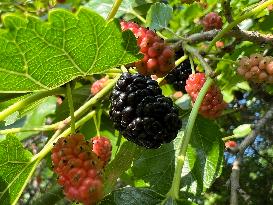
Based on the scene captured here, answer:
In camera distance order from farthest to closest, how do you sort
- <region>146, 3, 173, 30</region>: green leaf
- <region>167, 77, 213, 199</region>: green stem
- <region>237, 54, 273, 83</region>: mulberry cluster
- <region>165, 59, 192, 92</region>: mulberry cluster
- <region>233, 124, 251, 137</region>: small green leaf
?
<region>233, 124, 251, 137</region>: small green leaf < <region>165, 59, 192, 92</region>: mulberry cluster < <region>146, 3, 173, 30</region>: green leaf < <region>237, 54, 273, 83</region>: mulberry cluster < <region>167, 77, 213, 199</region>: green stem

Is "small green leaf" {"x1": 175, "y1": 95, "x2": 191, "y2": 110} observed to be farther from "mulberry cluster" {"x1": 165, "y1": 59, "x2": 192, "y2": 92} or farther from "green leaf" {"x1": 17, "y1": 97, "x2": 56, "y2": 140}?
"green leaf" {"x1": 17, "y1": 97, "x2": 56, "y2": 140}

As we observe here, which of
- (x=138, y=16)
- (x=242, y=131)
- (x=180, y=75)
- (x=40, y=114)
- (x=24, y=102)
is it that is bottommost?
(x=242, y=131)

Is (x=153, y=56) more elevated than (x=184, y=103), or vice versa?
(x=153, y=56)

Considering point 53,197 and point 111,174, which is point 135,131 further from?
point 53,197

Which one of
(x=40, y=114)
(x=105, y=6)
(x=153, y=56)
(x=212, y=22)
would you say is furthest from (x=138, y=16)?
(x=153, y=56)

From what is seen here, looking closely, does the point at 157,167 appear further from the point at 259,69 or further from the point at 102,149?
the point at 259,69

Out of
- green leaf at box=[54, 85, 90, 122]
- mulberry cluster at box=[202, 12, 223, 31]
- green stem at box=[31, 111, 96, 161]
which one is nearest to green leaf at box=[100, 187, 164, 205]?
green stem at box=[31, 111, 96, 161]
